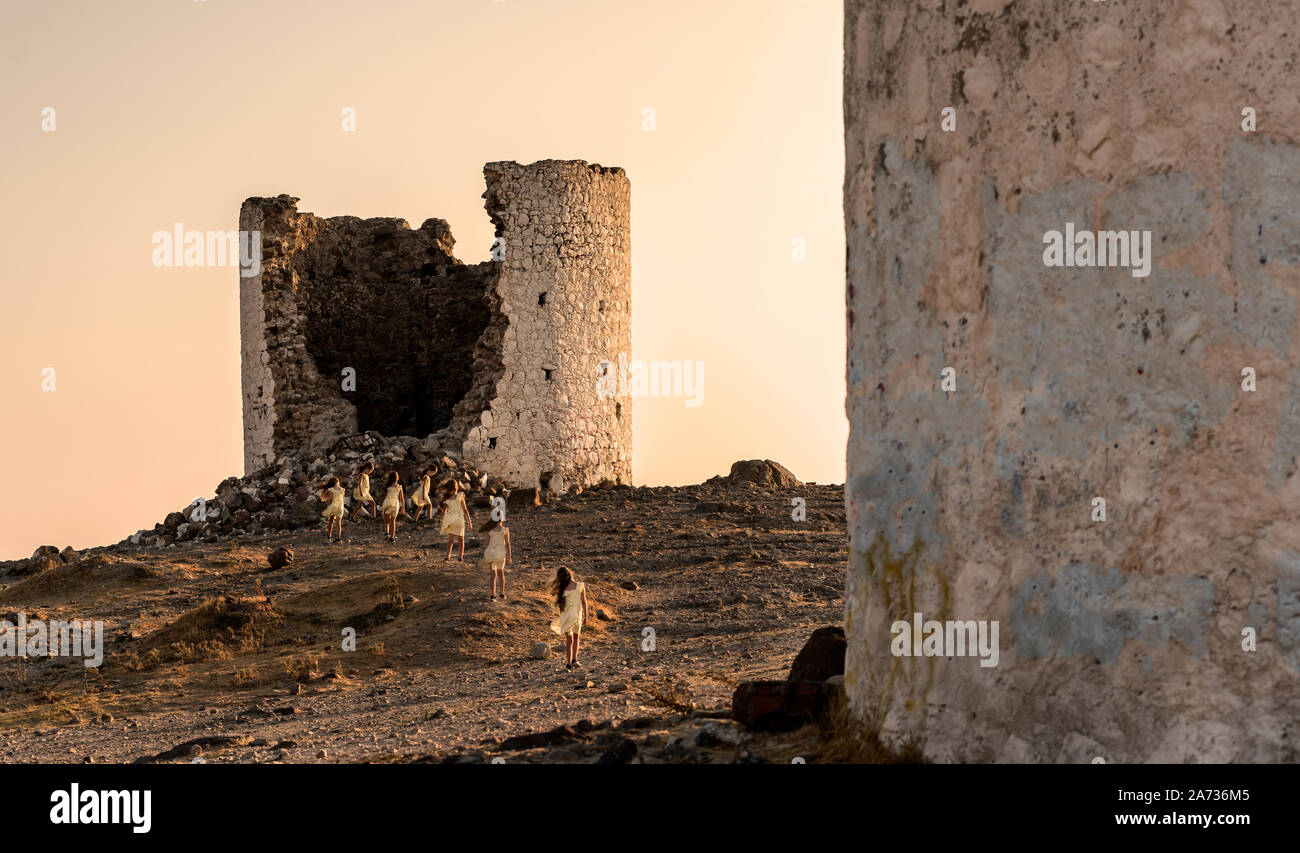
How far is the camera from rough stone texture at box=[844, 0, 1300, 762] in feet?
14.2

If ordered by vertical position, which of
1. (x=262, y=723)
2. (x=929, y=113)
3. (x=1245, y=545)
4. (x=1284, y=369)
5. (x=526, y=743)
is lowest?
(x=262, y=723)

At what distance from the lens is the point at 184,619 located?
12.6 metres

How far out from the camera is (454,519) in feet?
48.8

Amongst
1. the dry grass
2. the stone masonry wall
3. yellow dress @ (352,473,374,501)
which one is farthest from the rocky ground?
the stone masonry wall

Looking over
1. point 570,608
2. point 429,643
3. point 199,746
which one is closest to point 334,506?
point 429,643

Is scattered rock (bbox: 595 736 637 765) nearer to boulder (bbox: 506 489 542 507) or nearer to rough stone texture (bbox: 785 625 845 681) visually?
rough stone texture (bbox: 785 625 845 681)

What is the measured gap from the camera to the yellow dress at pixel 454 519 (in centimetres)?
1484

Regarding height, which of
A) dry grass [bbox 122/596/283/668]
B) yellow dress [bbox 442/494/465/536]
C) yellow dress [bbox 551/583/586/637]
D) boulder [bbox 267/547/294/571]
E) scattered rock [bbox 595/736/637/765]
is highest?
yellow dress [bbox 442/494/465/536]

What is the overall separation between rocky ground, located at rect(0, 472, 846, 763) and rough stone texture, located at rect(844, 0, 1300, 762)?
1011 mm

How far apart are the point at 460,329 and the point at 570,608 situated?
44.7 ft

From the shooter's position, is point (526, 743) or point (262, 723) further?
point (262, 723)
